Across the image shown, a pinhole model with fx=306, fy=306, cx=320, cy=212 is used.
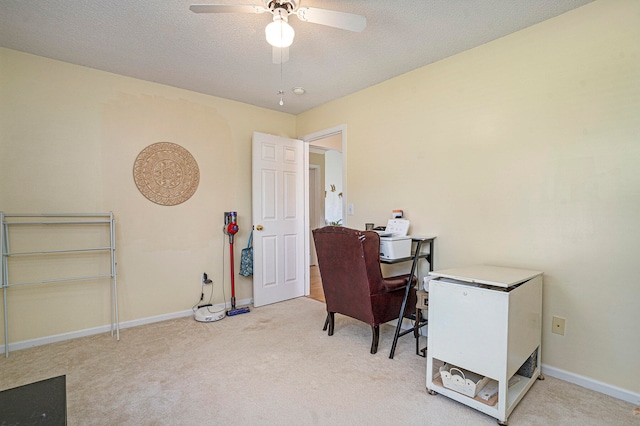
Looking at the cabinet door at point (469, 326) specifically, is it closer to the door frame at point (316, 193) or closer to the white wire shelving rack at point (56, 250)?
the white wire shelving rack at point (56, 250)

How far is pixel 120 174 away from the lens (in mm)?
2967

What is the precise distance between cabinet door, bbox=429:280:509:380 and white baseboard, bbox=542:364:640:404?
0.84m

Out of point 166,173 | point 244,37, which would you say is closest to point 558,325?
point 244,37

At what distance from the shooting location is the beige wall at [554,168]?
1846 millimetres

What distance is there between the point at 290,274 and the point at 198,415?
7.61ft

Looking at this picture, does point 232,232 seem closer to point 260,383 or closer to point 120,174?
point 120,174

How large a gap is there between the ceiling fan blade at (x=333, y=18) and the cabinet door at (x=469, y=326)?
1.56m

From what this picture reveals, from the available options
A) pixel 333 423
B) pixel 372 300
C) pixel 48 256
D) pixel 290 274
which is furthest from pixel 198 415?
pixel 290 274

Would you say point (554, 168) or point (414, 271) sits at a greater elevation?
point (554, 168)

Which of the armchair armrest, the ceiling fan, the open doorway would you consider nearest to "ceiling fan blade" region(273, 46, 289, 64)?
the ceiling fan

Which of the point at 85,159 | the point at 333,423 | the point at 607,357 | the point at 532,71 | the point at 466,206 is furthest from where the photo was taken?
the point at 85,159

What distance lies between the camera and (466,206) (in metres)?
2.54

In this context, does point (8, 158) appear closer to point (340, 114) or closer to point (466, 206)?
point (340, 114)

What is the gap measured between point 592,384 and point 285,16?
298cm
